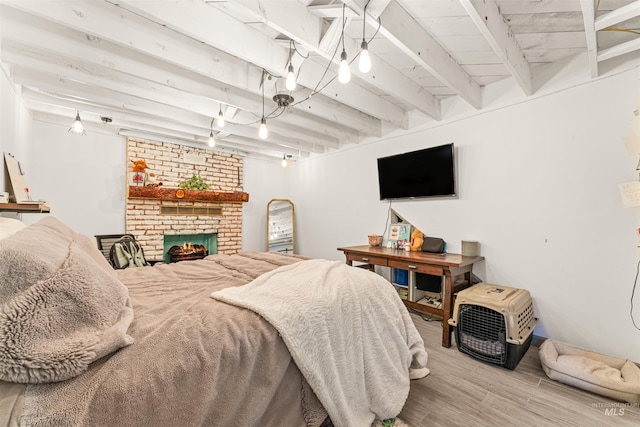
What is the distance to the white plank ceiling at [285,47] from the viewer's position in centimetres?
163

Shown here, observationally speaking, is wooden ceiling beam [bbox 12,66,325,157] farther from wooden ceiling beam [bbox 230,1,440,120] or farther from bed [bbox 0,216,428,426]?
bed [bbox 0,216,428,426]

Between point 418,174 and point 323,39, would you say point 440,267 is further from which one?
point 323,39

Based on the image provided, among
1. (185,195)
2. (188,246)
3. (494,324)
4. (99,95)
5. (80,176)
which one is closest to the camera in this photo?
(494,324)

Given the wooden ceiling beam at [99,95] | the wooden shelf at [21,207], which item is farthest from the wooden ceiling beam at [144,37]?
the wooden shelf at [21,207]

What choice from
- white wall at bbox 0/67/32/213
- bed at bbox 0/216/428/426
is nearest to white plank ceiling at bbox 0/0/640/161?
white wall at bbox 0/67/32/213

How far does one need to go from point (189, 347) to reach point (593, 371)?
2.52 meters

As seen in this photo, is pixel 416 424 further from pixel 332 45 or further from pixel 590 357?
pixel 332 45

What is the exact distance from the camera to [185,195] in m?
4.16

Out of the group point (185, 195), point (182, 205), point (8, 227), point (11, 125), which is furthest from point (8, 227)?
point (182, 205)

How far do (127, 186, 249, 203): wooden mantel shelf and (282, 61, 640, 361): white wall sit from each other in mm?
3113

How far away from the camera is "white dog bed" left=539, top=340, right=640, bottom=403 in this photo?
162 centimetres

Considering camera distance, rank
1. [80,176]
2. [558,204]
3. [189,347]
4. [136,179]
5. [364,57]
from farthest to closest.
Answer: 1. [136,179]
2. [80,176]
3. [558,204]
4. [364,57]
5. [189,347]

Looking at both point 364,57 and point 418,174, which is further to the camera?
point 418,174

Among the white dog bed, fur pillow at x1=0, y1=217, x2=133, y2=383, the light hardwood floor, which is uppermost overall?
fur pillow at x1=0, y1=217, x2=133, y2=383
